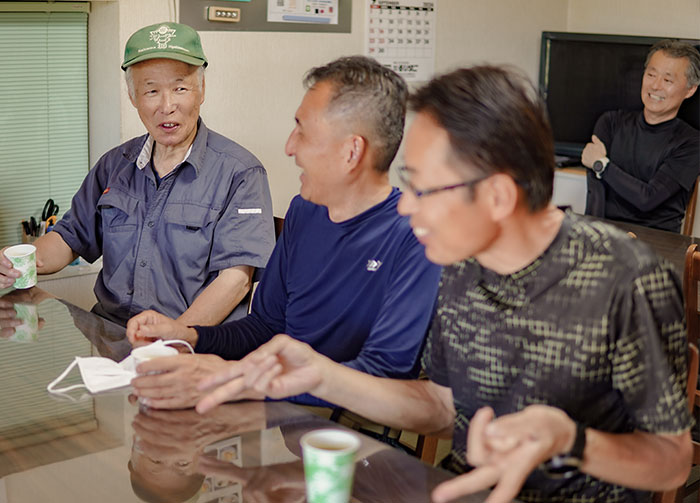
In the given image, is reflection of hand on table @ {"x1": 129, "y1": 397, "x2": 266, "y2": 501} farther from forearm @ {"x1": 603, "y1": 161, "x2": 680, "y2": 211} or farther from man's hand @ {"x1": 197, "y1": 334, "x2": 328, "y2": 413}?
forearm @ {"x1": 603, "y1": 161, "x2": 680, "y2": 211}

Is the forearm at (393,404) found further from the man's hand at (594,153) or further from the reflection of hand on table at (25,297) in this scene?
the man's hand at (594,153)

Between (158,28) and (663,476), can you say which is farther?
(158,28)

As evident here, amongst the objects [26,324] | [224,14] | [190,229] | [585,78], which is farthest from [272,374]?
[585,78]

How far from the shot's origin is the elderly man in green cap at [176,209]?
7.77ft

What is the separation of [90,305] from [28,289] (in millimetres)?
868

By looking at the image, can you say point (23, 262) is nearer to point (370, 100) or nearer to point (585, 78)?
point (370, 100)

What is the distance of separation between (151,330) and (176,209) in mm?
643

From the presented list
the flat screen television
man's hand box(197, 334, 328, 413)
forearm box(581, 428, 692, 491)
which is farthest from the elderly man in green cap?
the flat screen television

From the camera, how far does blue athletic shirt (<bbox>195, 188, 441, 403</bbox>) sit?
1666 millimetres

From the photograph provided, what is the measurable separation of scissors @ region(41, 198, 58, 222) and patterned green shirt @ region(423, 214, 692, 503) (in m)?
2.22

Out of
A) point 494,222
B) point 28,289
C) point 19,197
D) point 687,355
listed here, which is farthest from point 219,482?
point 19,197

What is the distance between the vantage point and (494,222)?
1257mm

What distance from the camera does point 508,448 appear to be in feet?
3.30

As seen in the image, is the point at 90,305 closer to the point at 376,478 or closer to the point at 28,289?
the point at 28,289
